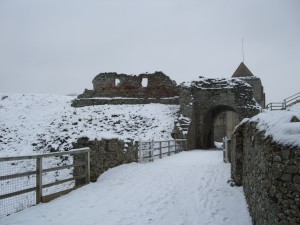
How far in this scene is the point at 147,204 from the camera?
21.5ft

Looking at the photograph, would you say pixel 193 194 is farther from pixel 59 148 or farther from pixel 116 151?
pixel 59 148

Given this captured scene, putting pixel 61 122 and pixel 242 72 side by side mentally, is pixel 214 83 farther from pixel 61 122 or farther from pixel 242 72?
pixel 242 72

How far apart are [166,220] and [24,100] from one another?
2730cm

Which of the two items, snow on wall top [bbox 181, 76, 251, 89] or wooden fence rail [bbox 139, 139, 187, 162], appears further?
snow on wall top [bbox 181, 76, 251, 89]

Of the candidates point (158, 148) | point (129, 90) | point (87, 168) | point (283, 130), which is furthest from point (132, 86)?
point (283, 130)

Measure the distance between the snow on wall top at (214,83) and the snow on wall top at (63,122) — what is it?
2733 millimetres

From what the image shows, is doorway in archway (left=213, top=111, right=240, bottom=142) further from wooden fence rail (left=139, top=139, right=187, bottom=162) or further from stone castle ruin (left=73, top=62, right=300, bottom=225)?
wooden fence rail (left=139, top=139, right=187, bottom=162)

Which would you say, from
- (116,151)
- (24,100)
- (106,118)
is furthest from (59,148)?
(24,100)

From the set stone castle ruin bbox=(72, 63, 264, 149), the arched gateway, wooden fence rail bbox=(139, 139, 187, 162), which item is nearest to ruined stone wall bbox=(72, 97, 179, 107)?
stone castle ruin bbox=(72, 63, 264, 149)

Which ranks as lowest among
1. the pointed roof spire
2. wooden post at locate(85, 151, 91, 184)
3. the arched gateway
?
wooden post at locate(85, 151, 91, 184)

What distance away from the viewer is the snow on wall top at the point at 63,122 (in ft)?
65.3

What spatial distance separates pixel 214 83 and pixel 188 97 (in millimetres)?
2928

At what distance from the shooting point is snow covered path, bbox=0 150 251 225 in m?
5.45

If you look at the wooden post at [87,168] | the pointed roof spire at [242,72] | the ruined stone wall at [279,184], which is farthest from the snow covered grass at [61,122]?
the pointed roof spire at [242,72]
